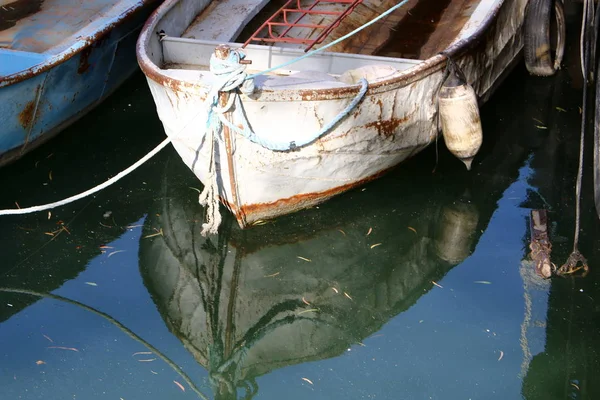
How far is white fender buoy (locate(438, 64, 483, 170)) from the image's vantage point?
17.5ft

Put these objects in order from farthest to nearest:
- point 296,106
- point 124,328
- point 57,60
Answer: point 57,60 < point 296,106 < point 124,328

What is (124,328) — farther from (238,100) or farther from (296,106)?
(296,106)

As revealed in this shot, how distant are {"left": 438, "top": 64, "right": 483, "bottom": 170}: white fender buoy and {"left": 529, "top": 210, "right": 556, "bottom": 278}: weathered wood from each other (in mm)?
675

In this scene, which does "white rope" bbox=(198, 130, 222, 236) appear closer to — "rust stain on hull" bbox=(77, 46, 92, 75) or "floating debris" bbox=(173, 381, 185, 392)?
"floating debris" bbox=(173, 381, 185, 392)

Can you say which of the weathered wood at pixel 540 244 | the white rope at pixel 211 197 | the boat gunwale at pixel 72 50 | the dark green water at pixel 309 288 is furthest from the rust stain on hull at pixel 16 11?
the weathered wood at pixel 540 244

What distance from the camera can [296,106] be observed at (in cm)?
473

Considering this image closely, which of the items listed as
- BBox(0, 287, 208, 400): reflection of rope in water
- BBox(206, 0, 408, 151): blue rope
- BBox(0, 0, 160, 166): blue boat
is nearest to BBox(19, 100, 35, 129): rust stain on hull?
BBox(0, 0, 160, 166): blue boat

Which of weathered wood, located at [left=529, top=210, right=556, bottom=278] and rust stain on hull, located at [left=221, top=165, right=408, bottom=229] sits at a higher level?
rust stain on hull, located at [left=221, top=165, right=408, bottom=229]

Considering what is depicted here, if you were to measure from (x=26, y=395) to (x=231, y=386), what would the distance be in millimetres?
1113

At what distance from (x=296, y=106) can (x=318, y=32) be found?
2.34m

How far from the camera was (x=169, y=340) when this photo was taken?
14.8 feet

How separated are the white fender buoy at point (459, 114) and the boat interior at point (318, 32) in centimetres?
31

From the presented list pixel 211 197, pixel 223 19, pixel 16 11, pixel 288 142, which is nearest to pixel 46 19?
pixel 16 11

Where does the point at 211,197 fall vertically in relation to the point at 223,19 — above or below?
below
